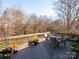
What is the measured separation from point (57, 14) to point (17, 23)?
8566mm

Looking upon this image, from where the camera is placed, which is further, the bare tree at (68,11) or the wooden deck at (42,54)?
the bare tree at (68,11)

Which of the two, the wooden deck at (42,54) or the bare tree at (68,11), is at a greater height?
the bare tree at (68,11)

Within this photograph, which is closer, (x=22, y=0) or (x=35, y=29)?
(x=22, y=0)

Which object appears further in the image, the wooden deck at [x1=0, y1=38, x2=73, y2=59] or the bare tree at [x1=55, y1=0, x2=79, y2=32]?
the bare tree at [x1=55, y1=0, x2=79, y2=32]

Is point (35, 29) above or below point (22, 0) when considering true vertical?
below

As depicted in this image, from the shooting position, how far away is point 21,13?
19.2 m

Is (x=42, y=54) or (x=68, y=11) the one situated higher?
(x=68, y=11)

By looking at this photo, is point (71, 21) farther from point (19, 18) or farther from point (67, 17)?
point (19, 18)

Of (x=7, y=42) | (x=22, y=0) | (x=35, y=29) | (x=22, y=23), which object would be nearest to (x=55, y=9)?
(x=35, y=29)

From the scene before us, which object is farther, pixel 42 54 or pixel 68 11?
pixel 68 11

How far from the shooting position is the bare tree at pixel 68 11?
855 inches

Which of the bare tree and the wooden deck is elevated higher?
the bare tree

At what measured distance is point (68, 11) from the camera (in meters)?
22.4

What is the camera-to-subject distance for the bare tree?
2171cm
